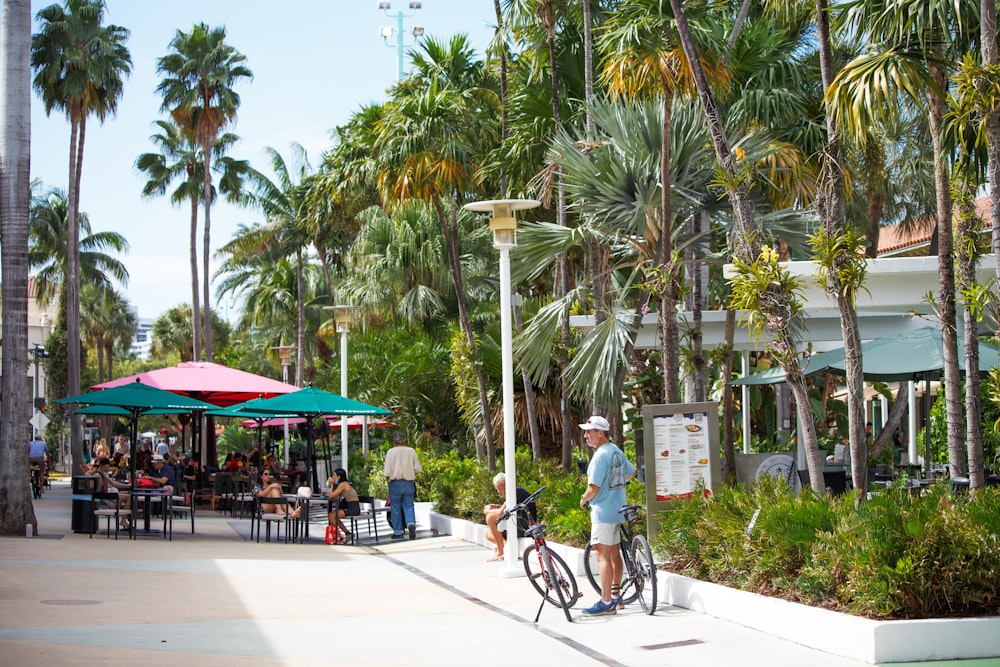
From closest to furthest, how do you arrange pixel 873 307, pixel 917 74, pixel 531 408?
pixel 917 74, pixel 873 307, pixel 531 408

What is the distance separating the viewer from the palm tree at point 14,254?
1638cm

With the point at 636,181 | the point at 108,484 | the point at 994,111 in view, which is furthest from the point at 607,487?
the point at 108,484

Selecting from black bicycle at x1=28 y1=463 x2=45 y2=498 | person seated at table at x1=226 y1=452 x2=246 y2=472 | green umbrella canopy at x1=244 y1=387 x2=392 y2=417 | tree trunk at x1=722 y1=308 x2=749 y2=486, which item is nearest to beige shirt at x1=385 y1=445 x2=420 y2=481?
green umbrella canopy at x1=244 y1=387 x2=392 y2=417

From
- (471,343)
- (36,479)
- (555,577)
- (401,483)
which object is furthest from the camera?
(36,479)

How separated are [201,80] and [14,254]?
27290 mm

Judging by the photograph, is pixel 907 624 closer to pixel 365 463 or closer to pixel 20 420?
pixel 20 420

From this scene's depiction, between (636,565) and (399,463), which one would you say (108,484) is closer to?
(399,463)

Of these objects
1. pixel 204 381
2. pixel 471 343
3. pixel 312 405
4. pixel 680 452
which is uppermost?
pixel 471 343

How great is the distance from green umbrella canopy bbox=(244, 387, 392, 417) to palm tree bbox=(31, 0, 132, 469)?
55.9ft

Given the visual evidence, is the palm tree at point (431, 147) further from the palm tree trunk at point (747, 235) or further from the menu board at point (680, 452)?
the menu board at point (680, 452)

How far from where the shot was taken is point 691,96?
13734 millimetres

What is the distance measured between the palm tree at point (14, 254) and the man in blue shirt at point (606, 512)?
1014 cm

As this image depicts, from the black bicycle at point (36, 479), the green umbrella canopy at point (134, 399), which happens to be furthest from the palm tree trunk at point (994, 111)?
the black bicycle at point (36, 479)

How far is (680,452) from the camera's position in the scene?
1122cm
